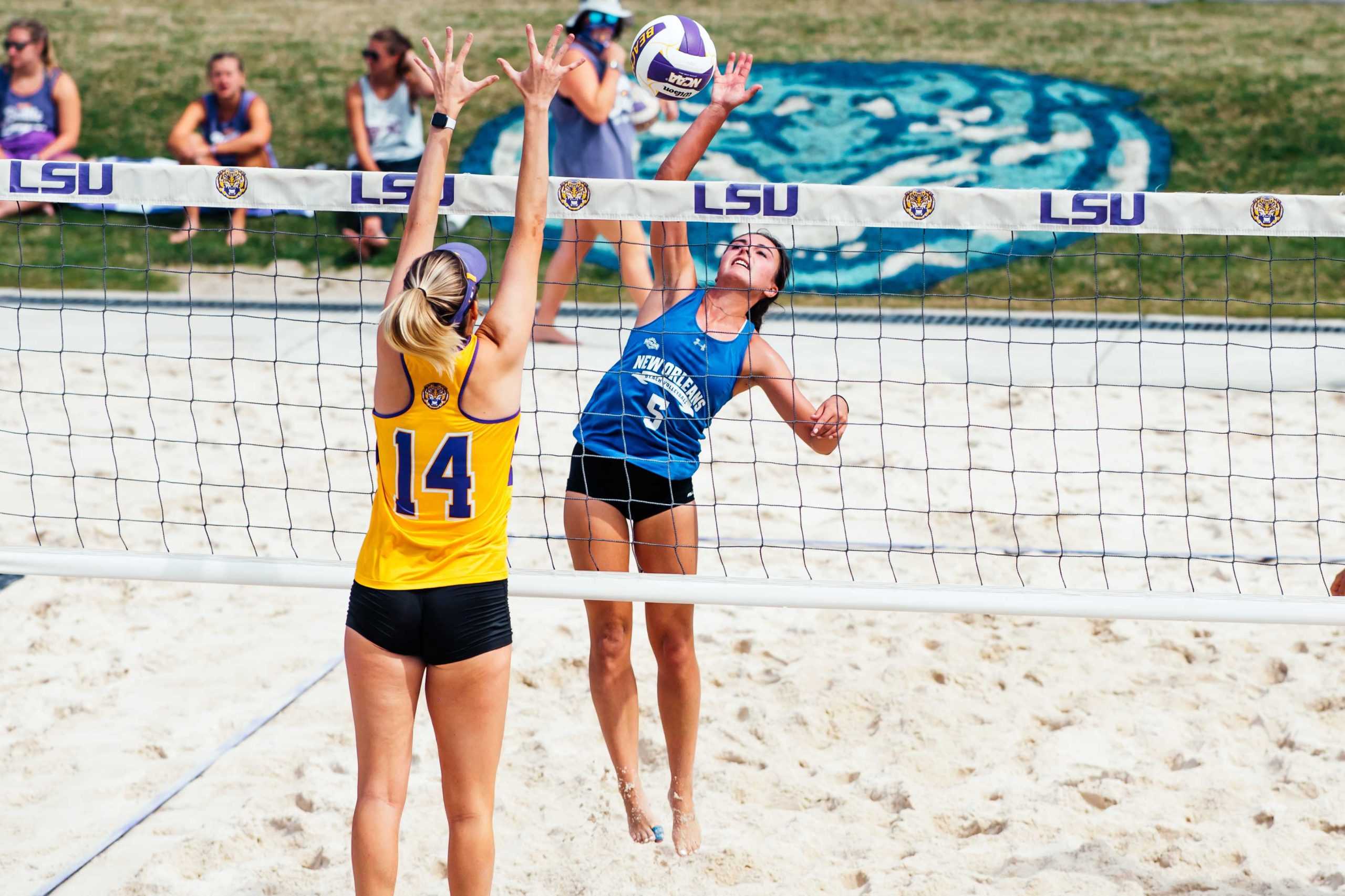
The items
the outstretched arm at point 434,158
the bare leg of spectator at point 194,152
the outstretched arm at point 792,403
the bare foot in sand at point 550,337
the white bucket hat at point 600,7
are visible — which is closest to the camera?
the outstretched arm at point 434,158

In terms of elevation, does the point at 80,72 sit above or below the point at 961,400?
above

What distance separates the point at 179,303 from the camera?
8758 millimetres

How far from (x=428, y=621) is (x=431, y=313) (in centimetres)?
65

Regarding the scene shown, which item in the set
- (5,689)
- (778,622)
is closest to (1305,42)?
(778,622)

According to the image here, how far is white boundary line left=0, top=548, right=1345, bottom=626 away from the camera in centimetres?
359

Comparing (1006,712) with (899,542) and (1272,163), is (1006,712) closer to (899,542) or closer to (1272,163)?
(899,542)

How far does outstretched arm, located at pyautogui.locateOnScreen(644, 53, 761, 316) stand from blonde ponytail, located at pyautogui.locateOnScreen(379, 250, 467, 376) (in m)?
1.01

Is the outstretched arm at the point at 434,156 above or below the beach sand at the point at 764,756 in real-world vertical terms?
above

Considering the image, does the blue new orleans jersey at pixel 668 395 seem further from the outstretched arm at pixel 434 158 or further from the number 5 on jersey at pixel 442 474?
the number 5 on jersey at pixel 442 474

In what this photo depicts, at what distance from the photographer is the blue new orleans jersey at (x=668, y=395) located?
3682mm

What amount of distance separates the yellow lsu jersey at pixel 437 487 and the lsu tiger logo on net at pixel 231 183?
113cm

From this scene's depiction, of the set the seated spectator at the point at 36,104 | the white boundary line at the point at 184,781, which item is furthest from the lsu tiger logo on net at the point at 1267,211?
the seated spectator at the point at 36,104

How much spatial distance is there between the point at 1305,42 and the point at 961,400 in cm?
700

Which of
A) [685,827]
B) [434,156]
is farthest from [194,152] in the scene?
[685,827]
